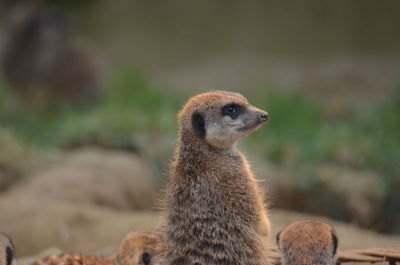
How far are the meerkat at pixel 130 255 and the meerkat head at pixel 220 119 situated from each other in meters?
0.48

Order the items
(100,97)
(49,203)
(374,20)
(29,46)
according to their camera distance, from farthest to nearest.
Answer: (374,20) → (29,46) → (100,97) → (49,203)

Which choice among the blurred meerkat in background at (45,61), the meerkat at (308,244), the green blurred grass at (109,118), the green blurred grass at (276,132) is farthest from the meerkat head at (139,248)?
the blurred meerkat in background at (45,61)

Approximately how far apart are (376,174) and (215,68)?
5.49m

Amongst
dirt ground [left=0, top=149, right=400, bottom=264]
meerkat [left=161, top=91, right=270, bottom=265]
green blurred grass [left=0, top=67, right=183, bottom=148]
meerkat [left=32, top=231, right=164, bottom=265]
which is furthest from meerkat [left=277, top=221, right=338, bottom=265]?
green blurred grass [left=0, top=67, right=183, bottom=148]

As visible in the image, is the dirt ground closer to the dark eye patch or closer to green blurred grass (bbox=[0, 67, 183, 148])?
green blurred grass (bbox=[0, 67, 183, 148])

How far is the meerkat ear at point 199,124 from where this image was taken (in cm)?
266

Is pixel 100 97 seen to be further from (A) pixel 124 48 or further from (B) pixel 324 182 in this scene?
(B) pixel 324 182

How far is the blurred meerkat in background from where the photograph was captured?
8867mm

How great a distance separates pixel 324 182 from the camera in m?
5.65

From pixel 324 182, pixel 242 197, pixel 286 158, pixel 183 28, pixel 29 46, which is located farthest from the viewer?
pixel 183 28

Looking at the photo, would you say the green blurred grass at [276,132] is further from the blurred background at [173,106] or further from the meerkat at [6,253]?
the meerkat at [6,253]

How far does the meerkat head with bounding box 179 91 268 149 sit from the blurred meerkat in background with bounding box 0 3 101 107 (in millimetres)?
6145

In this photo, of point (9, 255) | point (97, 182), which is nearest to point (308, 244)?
point (9, 255)

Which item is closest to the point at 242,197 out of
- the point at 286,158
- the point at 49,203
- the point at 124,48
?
the point at 49,203
